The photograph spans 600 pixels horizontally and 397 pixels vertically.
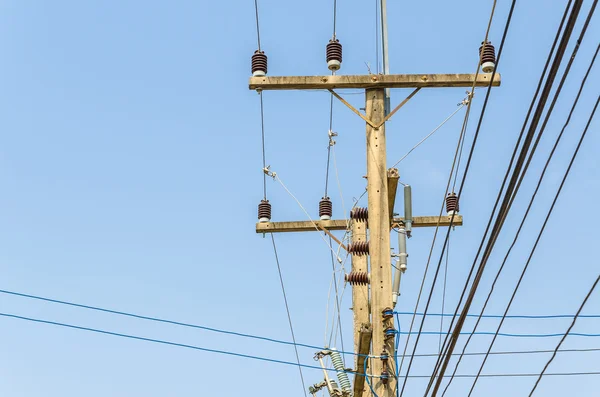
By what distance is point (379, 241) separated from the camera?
44.3 feet

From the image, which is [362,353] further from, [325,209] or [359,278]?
[325,209]

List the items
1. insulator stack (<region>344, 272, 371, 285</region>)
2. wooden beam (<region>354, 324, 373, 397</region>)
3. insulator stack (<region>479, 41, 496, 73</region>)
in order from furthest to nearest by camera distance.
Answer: insulator stack (<region>344, 272, 371, 285</region>) → insulator stack (<region>479, 41, 496, 73</region>) → wooden beam (<region>354, 324, 373, 397</region>)

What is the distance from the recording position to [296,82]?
14.2 m

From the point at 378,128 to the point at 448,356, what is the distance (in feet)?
16.0

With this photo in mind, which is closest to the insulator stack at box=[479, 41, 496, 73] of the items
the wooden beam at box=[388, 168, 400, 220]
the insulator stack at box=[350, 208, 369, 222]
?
the wooden beam at box=[388, 168, 400, 220]

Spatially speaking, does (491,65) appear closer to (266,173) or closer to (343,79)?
(343,79)

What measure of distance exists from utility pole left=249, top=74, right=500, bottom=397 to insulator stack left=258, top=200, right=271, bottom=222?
3.99 metres

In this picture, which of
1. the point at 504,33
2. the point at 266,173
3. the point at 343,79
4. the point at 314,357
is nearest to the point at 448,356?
the point at 504,33

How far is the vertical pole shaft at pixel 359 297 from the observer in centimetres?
1425

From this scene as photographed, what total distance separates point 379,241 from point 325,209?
5932 millimetres

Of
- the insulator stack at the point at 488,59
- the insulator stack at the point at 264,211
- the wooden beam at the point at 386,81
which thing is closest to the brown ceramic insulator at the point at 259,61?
the wooden beam at the point at 386,81

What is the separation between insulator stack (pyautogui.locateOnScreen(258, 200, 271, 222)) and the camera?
61.6 feet

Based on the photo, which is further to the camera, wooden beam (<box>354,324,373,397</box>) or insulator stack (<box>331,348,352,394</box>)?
insulator stack (<box>331,348,352,394</box>)

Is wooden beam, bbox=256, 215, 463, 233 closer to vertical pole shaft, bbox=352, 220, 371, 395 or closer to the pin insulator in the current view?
vertical pole shaft, bbox=352, 220, 371, 395
